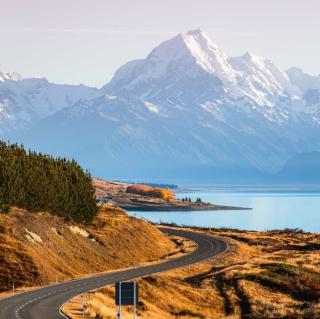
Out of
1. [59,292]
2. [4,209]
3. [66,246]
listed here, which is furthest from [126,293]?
[66,246]

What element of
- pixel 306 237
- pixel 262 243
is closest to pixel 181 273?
pixel 262 243

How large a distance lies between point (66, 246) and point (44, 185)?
11.7 m

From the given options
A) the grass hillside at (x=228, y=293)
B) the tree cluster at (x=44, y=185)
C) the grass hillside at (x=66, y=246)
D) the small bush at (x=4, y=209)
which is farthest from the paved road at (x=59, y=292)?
the tree cluster at (x=44, y=185)

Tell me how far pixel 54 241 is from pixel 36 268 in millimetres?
16802

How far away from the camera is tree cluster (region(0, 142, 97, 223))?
11650 cm

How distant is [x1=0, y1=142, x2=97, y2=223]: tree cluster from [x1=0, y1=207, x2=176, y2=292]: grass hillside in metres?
2.16

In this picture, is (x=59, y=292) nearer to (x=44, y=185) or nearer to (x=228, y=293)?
(x=228, y=293)

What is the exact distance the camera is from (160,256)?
135125 millimetres

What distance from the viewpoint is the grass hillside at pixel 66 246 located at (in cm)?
9700

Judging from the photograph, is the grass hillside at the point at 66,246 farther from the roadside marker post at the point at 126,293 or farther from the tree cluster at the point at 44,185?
the roadside marker post at the point at 126,293

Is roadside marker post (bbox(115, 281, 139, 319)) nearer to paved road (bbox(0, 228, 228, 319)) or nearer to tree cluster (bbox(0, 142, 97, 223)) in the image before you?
paved road (bbox(0, 228, 228, 319))

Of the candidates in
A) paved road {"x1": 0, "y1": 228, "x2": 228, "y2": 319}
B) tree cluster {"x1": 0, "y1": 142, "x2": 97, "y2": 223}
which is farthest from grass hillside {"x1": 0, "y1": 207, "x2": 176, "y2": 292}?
paved road {"x1": 0, "y1": 228, "x2": 228, "y2": 319}

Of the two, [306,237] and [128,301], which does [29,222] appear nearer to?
[128,301]

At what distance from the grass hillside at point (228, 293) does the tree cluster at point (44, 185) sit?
79.5 ft
